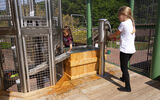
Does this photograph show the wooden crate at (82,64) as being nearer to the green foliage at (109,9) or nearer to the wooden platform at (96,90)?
the wooden platform at (96,90)

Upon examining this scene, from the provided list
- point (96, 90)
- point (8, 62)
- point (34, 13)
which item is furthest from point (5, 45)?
point (96, 90)

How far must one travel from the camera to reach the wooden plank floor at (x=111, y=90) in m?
2.27

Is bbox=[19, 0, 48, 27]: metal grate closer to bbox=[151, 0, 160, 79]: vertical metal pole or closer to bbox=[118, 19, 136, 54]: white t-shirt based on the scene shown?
bbox=[118, 19, 136, 54]: white t-shirt

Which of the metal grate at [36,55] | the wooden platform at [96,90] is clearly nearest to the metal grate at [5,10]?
the metal grate at [36,55]

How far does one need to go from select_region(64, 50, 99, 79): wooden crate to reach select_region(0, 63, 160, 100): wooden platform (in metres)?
0.16

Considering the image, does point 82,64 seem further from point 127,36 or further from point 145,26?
point 145,26

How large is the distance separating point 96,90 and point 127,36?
126cm

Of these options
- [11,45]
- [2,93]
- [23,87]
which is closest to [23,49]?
[11,45]

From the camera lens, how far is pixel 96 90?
99.0 inches

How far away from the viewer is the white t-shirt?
7.57 ft

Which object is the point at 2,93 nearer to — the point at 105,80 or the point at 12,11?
the point at 12,11

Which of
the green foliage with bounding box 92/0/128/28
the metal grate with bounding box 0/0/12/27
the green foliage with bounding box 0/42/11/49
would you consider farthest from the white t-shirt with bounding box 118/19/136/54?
the green foliage with bounding box 92/0/128/28

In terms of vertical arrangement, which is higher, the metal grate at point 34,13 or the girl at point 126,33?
the metal grate at point 34,13

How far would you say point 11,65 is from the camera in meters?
2.93
